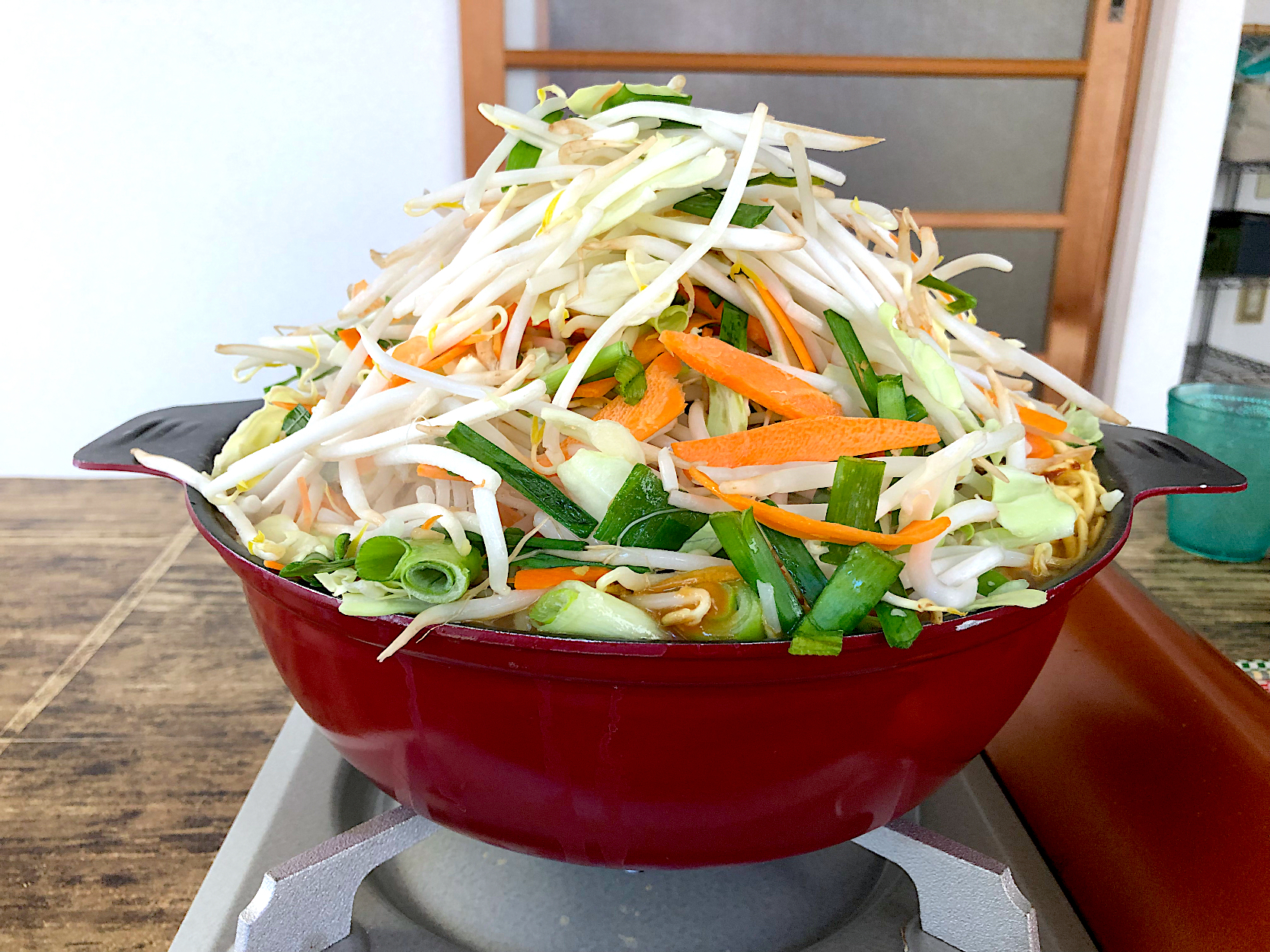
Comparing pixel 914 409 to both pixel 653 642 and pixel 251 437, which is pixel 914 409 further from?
pixel 251 437

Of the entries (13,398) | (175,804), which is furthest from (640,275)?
(13,398)

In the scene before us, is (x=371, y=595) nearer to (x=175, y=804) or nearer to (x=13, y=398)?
(x=175, y=804)

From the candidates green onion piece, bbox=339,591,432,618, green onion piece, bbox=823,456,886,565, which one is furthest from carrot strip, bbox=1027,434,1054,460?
green onion piece, bbox=339,591,432,618

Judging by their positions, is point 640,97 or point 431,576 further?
point 640,97

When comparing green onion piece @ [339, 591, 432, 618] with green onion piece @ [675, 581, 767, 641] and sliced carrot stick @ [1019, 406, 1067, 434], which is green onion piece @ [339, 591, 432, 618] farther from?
sliced carrot stick @ [1019, 406, 1067, 434]

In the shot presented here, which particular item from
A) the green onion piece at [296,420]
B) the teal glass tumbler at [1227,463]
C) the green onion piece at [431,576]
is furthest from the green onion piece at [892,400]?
the teal glass tumbler at [1227,463]

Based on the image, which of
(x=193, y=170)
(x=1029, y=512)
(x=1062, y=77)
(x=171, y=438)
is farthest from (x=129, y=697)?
(x=1062, y=77)
